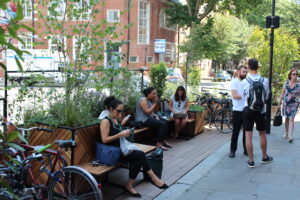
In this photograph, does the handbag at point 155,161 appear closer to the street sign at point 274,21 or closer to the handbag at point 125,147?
the handbag at point 125,147

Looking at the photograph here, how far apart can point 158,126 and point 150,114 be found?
11.9 inches

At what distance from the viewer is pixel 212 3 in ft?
105

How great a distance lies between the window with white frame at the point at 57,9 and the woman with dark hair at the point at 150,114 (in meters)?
2.23

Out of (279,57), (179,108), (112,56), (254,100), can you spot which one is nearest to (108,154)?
(112,56)

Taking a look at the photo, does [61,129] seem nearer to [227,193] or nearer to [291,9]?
[227,193]

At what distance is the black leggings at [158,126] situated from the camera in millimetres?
7364

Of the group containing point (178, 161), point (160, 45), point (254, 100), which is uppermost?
point (160, 45)

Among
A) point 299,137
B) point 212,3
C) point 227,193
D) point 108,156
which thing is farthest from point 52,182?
point 212,3

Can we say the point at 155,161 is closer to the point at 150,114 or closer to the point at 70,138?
the point at 70,138

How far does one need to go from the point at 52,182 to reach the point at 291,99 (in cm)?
620

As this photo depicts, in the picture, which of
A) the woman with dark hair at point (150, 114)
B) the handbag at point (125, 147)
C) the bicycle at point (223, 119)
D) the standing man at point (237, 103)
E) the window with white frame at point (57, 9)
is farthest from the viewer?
the bicycle at point (223, 119)

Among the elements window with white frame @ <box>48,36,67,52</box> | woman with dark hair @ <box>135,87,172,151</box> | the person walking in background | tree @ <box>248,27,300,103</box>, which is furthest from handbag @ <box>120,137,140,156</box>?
tree @ <box>248,27,300,103</box>

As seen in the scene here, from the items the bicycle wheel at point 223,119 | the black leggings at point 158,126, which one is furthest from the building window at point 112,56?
the bicycle wheel at point 223,119

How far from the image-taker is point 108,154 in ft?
15.8
